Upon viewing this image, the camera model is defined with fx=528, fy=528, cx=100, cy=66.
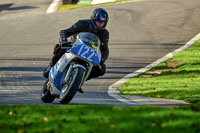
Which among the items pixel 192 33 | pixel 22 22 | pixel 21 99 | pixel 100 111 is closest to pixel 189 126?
pixel 100 111

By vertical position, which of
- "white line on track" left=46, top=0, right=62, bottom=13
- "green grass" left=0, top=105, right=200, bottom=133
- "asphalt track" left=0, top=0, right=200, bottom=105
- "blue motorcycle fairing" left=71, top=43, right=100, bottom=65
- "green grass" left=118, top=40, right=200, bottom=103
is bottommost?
"white line on track" left=46, top=0, right=62, bottom=13

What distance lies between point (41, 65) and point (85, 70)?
1020cm

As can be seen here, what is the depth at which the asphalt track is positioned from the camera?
14802mm

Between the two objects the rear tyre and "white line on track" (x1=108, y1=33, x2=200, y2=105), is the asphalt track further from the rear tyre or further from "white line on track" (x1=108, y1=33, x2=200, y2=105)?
the rear tyre

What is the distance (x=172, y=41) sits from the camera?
24.8 meters

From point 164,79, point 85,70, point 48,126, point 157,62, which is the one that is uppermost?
point 48,126

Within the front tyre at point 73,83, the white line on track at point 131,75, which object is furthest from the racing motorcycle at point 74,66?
the white line on track at point 131,75

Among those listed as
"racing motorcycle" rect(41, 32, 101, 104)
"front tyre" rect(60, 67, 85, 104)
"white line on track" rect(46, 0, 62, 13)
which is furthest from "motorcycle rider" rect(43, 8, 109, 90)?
"white line on track" rect(46, 0, 62, 13)

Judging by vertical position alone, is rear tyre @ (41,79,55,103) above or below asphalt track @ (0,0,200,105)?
above

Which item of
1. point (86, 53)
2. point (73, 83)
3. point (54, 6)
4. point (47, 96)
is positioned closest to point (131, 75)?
point (47, 96)

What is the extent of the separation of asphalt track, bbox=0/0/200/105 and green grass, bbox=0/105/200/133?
3.19 meters

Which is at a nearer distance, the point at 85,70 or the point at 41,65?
the point at 85,70

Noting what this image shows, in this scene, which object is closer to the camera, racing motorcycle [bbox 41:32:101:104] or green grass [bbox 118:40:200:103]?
racing motorcycle [bbox 41:32:101:104]

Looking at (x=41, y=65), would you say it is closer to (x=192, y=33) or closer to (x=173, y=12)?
(x=192, y=33)
